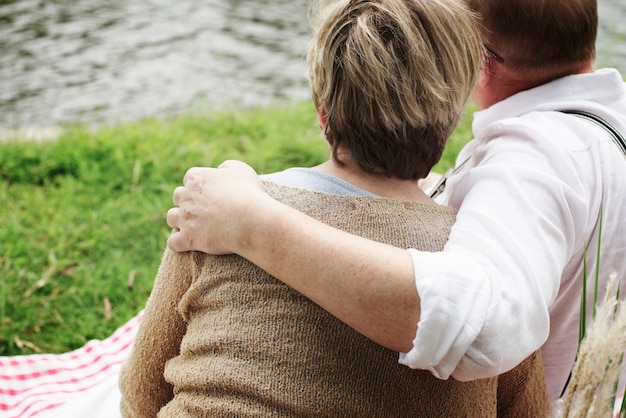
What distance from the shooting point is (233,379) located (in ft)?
4.54

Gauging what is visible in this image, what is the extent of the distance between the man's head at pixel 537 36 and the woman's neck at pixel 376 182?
532 mm

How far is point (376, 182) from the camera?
5.27 ft

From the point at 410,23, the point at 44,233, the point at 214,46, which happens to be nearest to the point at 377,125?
the point at 410,23

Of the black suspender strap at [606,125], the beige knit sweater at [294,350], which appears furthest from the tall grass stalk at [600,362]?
the black suspender strap at [606,125]

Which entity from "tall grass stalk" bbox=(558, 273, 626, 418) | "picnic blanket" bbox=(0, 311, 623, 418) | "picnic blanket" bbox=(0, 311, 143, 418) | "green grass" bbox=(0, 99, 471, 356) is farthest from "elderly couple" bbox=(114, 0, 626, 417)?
"green grass" bbox=(0, 99, 471, 356)

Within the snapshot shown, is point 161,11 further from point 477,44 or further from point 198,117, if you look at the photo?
point 477,44

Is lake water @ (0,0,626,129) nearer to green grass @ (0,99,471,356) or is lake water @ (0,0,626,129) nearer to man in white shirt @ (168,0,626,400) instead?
green grass @ (0,99,471,356)

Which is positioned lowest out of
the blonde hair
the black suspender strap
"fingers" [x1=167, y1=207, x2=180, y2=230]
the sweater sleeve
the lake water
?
the lake water

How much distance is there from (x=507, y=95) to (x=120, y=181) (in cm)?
280

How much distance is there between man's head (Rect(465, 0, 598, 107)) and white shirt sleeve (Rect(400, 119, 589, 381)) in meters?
0.33

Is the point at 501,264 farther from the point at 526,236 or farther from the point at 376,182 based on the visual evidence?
the point at 376,182

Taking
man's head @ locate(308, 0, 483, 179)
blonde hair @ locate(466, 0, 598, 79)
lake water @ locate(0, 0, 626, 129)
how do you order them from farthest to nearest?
lake water @ locate(0, 0, 626, 129)
blonde hair @ locate(466, 0, 598, 79)
man's head @ locate(308, 0, 483, 179)

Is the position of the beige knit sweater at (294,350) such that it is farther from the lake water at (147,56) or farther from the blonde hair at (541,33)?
the lake water at (147,56)

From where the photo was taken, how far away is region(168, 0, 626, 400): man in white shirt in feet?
4.25
